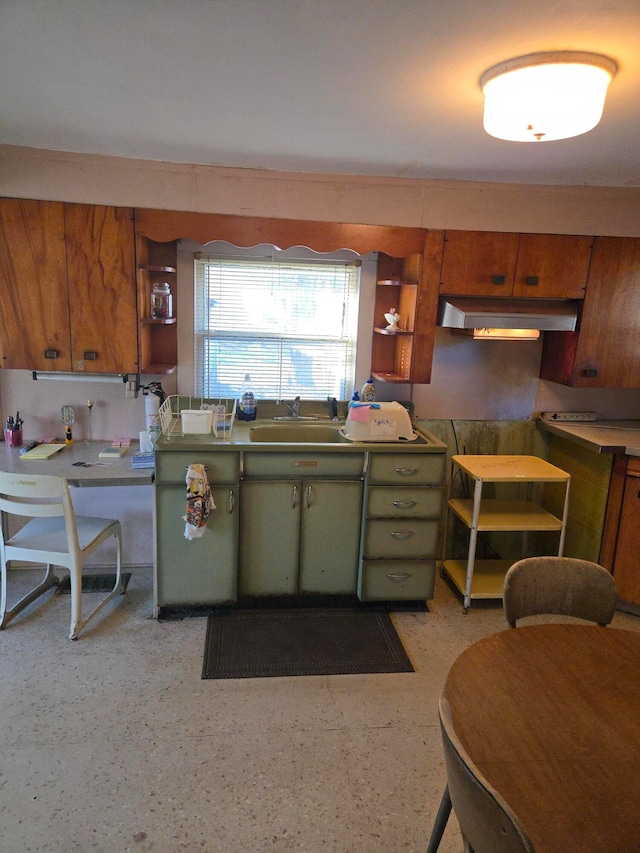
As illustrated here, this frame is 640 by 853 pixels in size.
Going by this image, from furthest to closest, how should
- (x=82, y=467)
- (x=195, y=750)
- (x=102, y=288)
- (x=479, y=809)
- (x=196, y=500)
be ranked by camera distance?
(x=102, y=288), (x=82, y=467), (x=196, y=500), (x=195, y=750), (x=479, y=809)

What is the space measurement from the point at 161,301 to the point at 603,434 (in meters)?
2.76

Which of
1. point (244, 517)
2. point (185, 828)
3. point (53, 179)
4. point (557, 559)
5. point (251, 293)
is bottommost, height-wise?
point (185, 828)

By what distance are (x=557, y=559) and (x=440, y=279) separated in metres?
1.77

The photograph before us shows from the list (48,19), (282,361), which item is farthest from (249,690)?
(48,19)

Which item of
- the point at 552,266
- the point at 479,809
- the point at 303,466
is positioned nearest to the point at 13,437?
the point at 303,466

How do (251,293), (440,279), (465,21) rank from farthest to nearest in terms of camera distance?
(251,293)
(440,279)
(465,21)

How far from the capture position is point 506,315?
315cm

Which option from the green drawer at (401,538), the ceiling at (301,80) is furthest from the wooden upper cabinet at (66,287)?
the green drawer at (401,538)

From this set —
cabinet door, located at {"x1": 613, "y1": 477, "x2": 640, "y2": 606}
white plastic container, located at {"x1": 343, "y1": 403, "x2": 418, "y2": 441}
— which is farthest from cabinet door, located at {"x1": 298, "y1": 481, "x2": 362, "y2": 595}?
cabinet door, located at {"x1": 613, "y1": 477, "x2": 640, "y2": 606}

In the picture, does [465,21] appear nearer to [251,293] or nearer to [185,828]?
[251,293]

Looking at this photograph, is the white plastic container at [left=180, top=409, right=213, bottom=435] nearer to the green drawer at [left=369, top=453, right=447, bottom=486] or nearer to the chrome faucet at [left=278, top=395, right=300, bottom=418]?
the chrome faucet at [left=278, top=395, right=300, bottom=418]

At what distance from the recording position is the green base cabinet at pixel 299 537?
3006 millimetres

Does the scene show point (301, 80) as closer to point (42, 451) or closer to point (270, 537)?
point (270, 537)

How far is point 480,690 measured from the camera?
4.91ft
